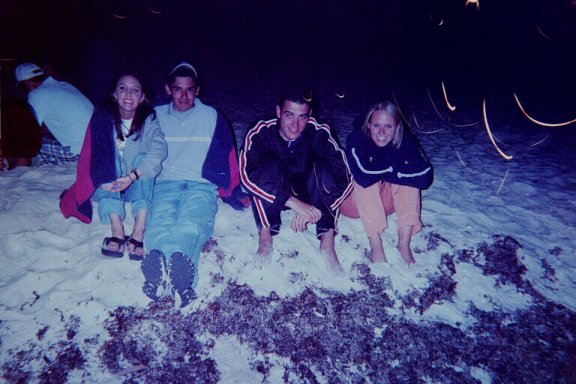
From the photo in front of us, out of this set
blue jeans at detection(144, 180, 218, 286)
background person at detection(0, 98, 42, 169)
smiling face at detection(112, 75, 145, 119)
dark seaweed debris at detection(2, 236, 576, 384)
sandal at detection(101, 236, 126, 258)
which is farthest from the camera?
background person at detection(0, 98, 42, 169)

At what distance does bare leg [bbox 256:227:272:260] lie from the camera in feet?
10.4

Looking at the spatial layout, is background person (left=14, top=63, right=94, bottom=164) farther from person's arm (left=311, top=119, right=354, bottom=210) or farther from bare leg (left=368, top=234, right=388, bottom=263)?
bare leg (left=368, top=234, right=388, bottom=263)

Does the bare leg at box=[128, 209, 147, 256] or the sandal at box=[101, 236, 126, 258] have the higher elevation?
the bare leg at box=[128, 209, 147, 256]

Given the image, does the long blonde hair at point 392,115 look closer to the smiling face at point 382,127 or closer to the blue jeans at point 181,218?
the smiling face at point 382,127

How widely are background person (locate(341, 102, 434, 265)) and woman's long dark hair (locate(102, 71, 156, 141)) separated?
2145 millimetres

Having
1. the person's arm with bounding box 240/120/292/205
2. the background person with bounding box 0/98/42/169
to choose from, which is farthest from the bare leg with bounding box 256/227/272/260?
the background person with bounding box 0/98/42/169

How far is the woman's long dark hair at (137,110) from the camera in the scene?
10.1 ft

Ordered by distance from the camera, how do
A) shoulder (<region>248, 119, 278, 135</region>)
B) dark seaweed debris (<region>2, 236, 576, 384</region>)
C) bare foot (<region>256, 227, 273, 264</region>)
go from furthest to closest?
shoulder (<region>248, 119, 278, 135</region>), bare foot (<region>256, 227, 273, 264</region>), dark seaweed debris (<region>2, 236, 576, 384</region>)

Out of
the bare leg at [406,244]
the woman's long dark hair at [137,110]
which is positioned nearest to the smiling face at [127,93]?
the woman's long dark hair at [137,110]

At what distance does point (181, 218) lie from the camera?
2955mm

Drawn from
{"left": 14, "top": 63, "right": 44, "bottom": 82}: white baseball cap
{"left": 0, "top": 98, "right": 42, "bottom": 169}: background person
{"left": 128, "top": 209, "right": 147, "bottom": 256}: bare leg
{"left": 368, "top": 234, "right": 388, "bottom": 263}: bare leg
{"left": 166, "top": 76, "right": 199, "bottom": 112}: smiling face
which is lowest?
{"left": 128, "top": 209, "right": 147, "bottom": 256}: bare leg

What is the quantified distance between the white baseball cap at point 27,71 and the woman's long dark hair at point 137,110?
62.1 inches

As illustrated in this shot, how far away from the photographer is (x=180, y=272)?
2561mm

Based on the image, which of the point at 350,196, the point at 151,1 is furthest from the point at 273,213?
the point at 151,1
